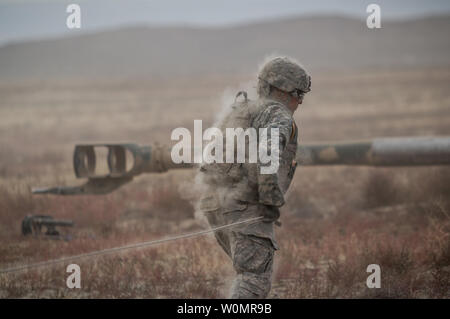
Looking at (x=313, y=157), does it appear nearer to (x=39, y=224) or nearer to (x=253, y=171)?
(x=39, y=224)

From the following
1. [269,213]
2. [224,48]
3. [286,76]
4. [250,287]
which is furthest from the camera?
[224,48]

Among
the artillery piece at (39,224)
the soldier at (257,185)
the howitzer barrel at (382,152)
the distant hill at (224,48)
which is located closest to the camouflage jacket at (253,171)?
the soldier at (257,185)

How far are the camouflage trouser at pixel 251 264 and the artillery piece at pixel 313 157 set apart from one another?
12.6ft

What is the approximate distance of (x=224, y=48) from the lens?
126625mm

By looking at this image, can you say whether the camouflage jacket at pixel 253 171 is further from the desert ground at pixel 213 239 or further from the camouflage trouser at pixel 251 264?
the desert ground at pixel 213 239

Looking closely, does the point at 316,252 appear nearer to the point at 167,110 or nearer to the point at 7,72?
the point at 167,110

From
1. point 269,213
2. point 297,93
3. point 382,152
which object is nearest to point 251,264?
point 269,213

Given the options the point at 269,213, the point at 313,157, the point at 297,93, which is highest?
the point at 297,93

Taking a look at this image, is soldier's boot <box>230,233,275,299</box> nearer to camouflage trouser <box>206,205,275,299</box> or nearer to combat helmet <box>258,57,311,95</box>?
camouflage trouser <box>206,205,275,299</box>

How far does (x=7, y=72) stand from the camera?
114 meters

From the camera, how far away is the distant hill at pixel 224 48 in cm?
10438

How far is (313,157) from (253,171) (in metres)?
4.11

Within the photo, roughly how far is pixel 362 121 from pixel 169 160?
2160cm

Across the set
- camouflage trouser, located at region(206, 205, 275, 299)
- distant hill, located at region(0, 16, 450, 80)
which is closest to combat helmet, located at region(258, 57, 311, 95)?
camouflage trouser, located at region(206, 205, 275, 299)
